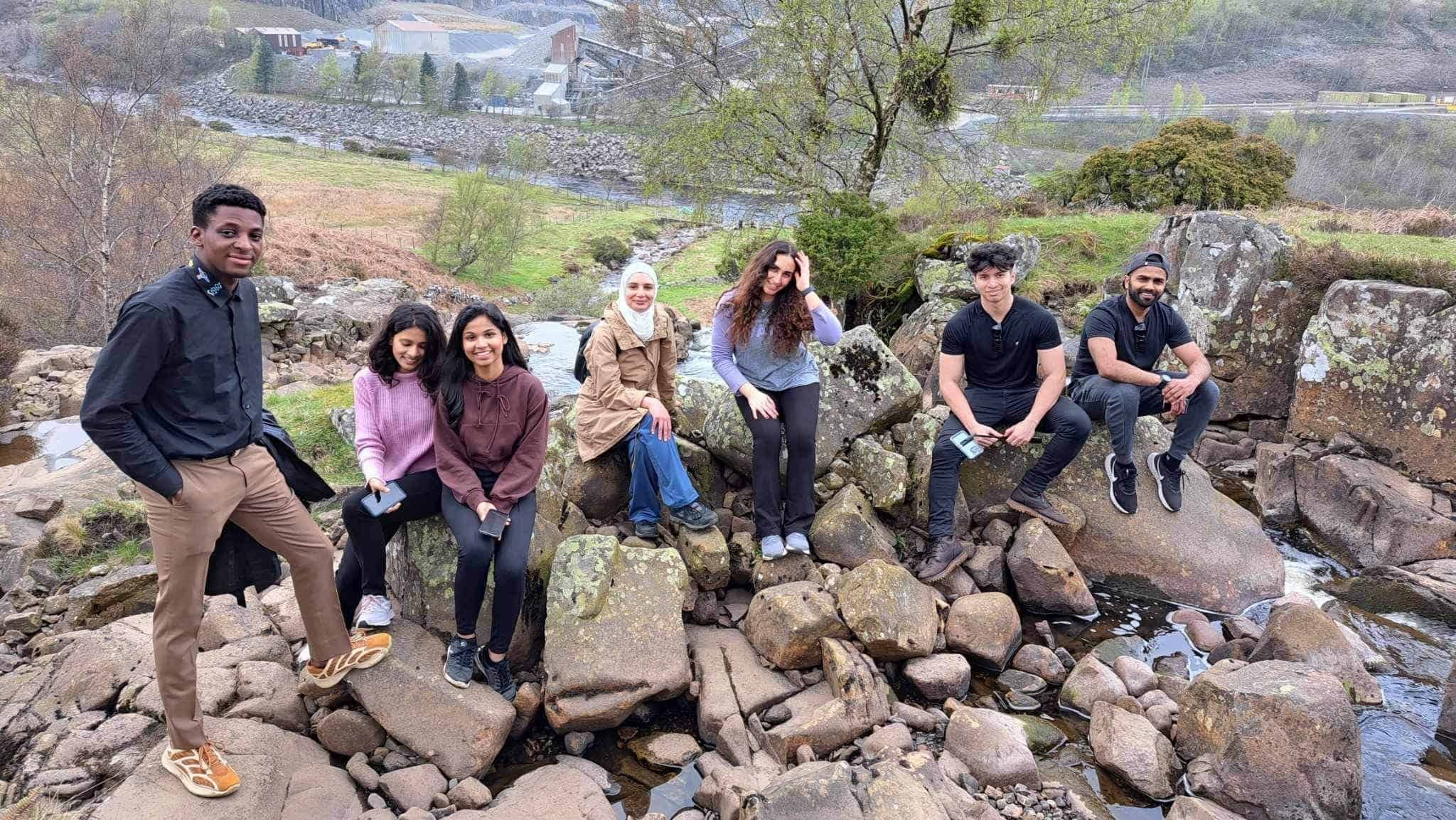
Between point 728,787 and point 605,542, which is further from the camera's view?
point 605,542

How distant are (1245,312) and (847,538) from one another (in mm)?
8299

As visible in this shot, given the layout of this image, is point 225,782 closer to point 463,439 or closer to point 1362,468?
point 463,439

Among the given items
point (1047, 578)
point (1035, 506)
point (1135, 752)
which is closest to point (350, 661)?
point (1135, 752)

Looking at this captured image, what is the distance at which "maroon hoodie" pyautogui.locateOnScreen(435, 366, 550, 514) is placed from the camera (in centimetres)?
539

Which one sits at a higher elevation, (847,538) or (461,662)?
(847,538)

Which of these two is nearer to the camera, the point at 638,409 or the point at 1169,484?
the point at 638,409

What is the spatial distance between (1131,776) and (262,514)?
5593mm

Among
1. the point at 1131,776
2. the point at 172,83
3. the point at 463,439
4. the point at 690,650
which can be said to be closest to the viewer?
the point at 1131,776

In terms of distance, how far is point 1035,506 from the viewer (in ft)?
23.9

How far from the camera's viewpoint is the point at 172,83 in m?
19.9

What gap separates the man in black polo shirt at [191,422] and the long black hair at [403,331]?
0.93m

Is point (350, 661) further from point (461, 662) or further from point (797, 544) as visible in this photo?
point (797, 544)

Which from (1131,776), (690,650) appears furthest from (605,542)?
(1131,776)

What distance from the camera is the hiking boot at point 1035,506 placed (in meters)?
7.25
